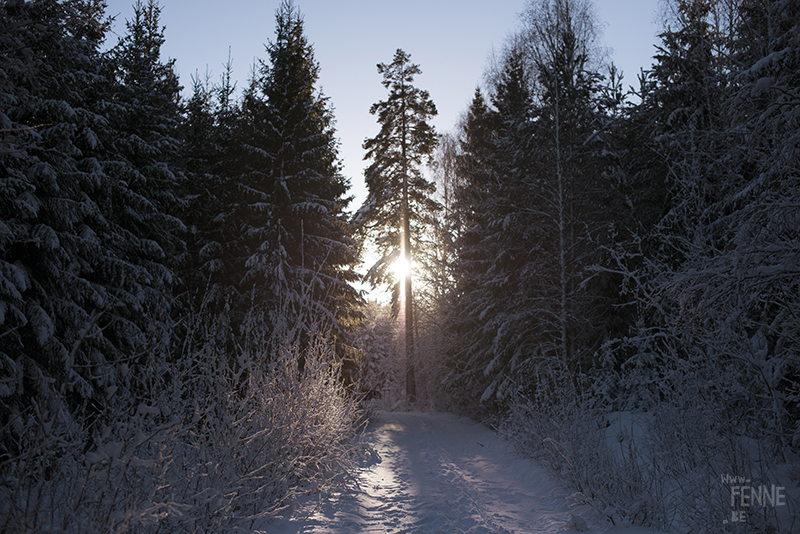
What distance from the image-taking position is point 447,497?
6.72 metres

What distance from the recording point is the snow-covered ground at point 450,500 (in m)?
5.39

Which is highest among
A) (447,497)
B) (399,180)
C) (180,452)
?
(399,180)

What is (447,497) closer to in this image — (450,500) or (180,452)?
(450,500)

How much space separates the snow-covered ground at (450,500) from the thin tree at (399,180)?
11.9 metres

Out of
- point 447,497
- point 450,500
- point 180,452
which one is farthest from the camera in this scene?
point 447,497

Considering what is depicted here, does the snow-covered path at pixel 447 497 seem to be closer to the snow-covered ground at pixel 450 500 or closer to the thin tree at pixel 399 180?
the snow-covered ground at pixel 450 500

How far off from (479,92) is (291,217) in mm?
13261

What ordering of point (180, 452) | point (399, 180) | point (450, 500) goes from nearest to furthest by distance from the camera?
1. point (180, 452)
2. point (450, 500)
3. point (399, 180)

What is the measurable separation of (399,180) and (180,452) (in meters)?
19.5

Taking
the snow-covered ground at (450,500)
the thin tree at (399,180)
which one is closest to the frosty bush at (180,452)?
the snow-covered ground at (450,500)

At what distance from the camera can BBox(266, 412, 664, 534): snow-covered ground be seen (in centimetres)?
539

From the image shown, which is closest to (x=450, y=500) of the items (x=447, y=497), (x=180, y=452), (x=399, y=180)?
(x=447, y=497)

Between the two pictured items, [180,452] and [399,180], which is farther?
[399,180]

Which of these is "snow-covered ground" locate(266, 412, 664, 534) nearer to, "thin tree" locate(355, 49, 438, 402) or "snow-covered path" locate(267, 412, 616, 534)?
"snow-covered path" locate(267, 412, 616, 534)
